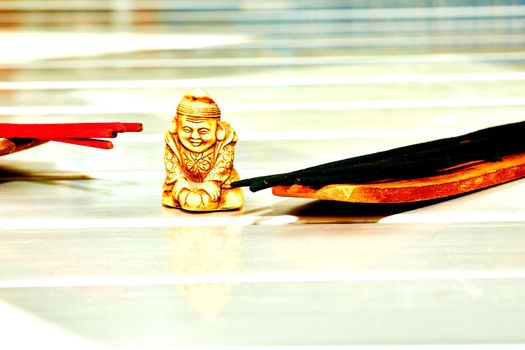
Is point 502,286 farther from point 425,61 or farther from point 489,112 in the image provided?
point 425,61

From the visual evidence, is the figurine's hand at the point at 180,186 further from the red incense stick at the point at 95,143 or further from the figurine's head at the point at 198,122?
the red incense stick at the point at 95,143

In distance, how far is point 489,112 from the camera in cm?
313

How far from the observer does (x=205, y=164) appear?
1.95m

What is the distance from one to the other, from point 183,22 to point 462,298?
4.85 m

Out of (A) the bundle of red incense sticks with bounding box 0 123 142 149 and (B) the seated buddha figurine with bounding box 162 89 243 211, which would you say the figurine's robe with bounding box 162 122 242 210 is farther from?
(A) the bundle of red incense sticks with bounding box 0 123 142 149

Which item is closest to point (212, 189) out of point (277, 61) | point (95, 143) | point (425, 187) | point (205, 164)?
point (205, 164)

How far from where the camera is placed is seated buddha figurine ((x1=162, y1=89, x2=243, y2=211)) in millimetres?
1928

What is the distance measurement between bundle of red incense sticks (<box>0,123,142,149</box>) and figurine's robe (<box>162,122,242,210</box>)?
147 mm

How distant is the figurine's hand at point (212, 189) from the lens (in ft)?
6.39

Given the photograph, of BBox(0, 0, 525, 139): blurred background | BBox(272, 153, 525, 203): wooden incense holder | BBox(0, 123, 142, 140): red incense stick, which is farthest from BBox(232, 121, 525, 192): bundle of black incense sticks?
BBox(0, 0, 525, 139): blurred background

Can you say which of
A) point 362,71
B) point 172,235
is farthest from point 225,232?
point 362,71

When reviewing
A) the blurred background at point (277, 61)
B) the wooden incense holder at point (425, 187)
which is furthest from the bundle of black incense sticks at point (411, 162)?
the blurred background at point (277, 61)

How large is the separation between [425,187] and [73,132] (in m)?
0.71

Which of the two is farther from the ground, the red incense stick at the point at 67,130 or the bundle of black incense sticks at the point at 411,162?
the red incense stick at the point at 67,130
